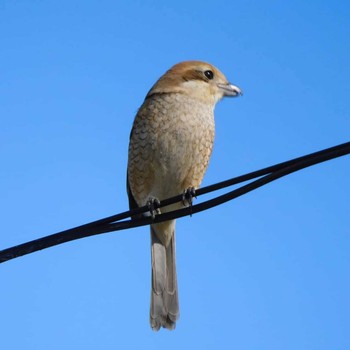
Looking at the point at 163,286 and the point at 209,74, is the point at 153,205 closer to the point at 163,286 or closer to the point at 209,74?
the point at 163,286

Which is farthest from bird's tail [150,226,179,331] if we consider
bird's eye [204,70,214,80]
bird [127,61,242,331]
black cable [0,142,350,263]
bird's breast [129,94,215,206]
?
black cable [0,142,350,263]

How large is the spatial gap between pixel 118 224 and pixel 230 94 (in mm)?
2905

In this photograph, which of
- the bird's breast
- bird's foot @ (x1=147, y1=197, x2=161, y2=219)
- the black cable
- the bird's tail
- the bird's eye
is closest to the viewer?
the black cable

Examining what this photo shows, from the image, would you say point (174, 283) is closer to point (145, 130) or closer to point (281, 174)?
point (145, 130)

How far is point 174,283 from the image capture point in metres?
6.57

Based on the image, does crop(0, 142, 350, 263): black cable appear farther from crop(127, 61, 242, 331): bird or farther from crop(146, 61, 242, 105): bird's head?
crop(146, 61, 242, 105): bird's head

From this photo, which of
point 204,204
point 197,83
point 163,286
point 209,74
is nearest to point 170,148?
point 197,83

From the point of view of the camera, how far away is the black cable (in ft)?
11.6

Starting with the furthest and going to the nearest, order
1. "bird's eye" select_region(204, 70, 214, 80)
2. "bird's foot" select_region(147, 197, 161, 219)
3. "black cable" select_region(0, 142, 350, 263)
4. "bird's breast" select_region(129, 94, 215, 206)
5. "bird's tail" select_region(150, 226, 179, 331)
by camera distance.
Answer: "bird's eye" select_region(204, 70, 214, 80)
"bird's tail" select_region(150, 226, 179, 331)
"bird's breast" select_region(129, 94, 215, 206)
"bird's foot" select_region(147, 197, 161, 219)
"black cable" select_region(0, 142, 350, 263)

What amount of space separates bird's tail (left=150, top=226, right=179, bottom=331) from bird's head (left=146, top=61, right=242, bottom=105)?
1.36m

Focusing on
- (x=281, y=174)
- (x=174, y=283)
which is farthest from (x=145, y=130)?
(x=281, y=174)

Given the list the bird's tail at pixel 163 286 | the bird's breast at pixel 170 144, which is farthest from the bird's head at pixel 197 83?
the bird's tail at pixel 163 286

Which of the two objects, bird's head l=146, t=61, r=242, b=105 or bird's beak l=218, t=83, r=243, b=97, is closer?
bird's head l=146, t=61, r=242, b=105

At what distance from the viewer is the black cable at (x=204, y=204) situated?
3.55m
